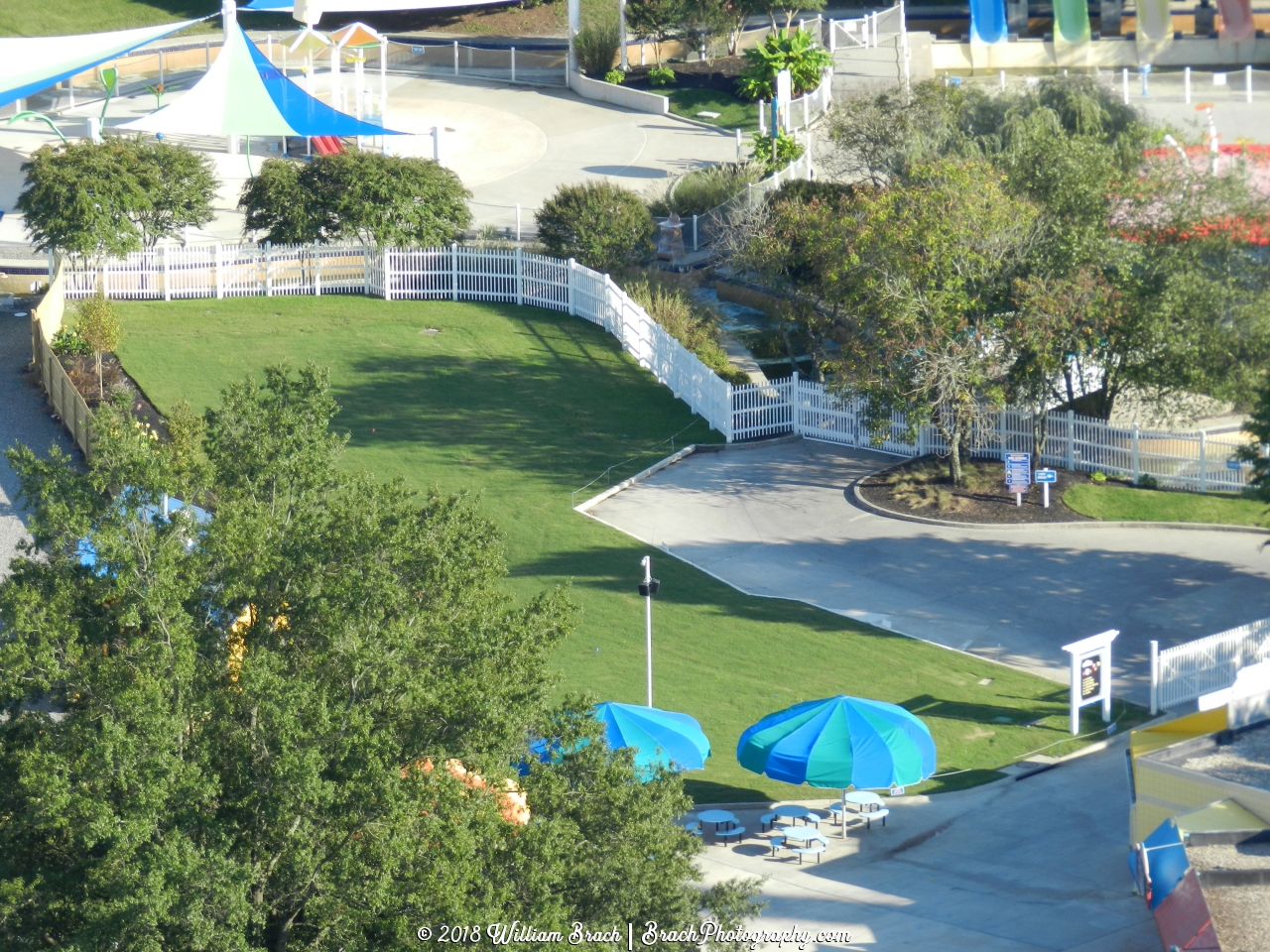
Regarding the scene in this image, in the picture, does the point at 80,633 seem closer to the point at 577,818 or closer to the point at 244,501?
the point at 244,501

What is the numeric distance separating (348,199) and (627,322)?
636 cm

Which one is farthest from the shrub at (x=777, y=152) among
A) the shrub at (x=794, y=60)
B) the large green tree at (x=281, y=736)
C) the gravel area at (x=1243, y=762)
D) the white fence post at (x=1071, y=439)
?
the large green tree at (x=281, y=736)

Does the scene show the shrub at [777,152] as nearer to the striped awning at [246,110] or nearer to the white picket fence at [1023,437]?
the striped awning at [246,110]

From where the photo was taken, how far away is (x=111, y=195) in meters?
34.6

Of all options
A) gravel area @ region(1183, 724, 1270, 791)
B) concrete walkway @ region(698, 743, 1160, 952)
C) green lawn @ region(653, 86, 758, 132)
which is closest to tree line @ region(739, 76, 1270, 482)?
concrete walkway @ region(698, 743, 1160, 952)

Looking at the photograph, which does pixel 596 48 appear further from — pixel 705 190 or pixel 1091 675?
pixel 1091 675

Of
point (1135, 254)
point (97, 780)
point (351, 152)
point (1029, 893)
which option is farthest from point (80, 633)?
point (351, 152)

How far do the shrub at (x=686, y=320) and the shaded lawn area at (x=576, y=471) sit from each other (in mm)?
1023

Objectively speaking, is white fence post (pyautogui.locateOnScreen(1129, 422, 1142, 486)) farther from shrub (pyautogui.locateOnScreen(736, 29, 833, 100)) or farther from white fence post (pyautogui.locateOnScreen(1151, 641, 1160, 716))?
shrub (pyautogui.locateOnScreen(736, 29, 833, 100))

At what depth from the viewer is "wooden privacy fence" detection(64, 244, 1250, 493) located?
95.5ft

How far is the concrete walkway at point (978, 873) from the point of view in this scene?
16.6 metres

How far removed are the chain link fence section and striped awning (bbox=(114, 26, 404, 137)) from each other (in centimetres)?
1423

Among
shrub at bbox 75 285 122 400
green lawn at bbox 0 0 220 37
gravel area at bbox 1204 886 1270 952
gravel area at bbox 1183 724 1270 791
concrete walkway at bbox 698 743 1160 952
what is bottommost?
concrete walkway at bbox 698 743 1160 952

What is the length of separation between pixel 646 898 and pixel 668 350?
800 inches
